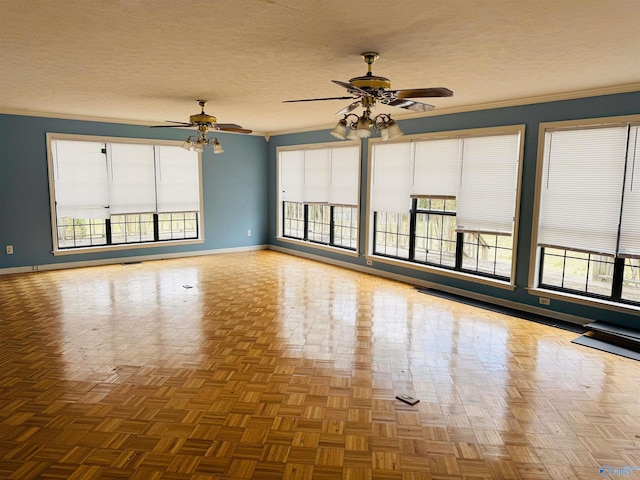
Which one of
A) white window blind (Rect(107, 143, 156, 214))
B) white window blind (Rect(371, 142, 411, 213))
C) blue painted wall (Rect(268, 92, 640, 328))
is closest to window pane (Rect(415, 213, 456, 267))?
blue painted wall (Rect(268, 92, 640, 328))

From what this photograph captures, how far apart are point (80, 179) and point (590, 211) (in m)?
7.32

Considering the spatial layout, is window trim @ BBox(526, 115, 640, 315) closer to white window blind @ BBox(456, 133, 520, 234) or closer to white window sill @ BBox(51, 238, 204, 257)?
white window blind @ BBox(456, 133, 520, 234)

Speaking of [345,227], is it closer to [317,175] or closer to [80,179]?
[317,175]

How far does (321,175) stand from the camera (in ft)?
25.6

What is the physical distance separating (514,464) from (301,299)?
3.42m

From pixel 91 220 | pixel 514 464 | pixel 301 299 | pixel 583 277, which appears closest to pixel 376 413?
pixel 514 464

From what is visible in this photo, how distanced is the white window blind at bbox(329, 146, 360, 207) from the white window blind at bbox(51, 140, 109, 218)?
392cm

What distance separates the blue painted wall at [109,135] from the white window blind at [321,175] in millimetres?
750

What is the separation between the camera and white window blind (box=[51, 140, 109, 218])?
6949 millimetres

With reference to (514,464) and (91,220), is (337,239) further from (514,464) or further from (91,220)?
(514,464)

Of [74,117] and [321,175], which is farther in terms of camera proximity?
[321,175]

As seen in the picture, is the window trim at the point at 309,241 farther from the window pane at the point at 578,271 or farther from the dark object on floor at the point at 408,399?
the dark object on floor at the point at 408,399

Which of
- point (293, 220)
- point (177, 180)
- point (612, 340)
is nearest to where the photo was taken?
point (612, 340)

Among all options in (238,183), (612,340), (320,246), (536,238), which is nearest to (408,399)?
(612,340)
